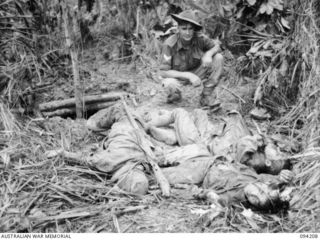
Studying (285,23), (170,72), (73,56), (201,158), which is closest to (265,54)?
Answer: (285,23)

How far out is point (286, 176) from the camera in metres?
3.60

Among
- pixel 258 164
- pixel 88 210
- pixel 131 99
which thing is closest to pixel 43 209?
pixel 88 210

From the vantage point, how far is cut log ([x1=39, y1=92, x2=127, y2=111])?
16.4 ft

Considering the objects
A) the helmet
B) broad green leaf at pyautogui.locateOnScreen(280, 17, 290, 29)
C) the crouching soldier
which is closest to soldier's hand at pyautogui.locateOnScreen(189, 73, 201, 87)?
the crouching soldier

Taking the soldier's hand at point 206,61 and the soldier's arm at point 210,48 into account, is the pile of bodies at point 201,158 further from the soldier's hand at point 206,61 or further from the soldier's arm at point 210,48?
the soldier's arm at point 210,48

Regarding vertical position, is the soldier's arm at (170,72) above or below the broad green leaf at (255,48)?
below

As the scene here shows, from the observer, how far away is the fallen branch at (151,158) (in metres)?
3.72

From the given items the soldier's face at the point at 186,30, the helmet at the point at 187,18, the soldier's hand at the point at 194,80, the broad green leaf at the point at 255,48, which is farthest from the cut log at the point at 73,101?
the broad green leaf at the point at 255,48

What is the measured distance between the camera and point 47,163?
3.93 meters

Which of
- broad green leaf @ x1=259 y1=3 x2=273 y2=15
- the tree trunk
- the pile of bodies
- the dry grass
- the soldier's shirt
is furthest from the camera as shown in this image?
the soldier's shirt

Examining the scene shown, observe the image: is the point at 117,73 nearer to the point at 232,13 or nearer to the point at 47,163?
the point at 232,13

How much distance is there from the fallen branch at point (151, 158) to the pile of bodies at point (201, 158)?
40 mm

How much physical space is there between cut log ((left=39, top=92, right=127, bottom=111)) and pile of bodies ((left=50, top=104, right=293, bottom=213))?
603 mm

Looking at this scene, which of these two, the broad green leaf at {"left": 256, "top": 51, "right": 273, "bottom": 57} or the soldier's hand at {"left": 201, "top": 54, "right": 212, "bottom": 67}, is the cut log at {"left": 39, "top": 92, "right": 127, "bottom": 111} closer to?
the soldier's hand at {"left": 201, "top": 54, "right": 212, "bottom": 67}
